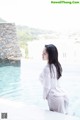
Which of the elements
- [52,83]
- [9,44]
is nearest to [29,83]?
[9,44]

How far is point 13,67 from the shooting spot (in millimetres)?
9438

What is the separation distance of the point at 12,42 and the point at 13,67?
850mm

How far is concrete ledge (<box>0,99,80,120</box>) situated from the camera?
2.25 m

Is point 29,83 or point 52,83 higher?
point 52,83

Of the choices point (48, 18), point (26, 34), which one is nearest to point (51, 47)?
point (48, 18)

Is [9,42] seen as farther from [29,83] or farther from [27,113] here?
[27,113]

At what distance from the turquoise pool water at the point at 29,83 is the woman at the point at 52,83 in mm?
4164

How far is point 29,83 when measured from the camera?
346 inches

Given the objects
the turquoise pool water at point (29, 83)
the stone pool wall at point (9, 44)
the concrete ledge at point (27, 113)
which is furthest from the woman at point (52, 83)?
the stone pool wall at point (9, 44)

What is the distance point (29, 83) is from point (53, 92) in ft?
20.1

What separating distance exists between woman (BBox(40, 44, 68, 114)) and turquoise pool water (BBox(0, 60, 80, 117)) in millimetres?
4164

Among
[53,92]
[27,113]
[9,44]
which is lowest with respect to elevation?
[27,113]

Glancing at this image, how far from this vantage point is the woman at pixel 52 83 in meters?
2.68

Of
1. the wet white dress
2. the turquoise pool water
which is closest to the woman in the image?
the wet white dress
